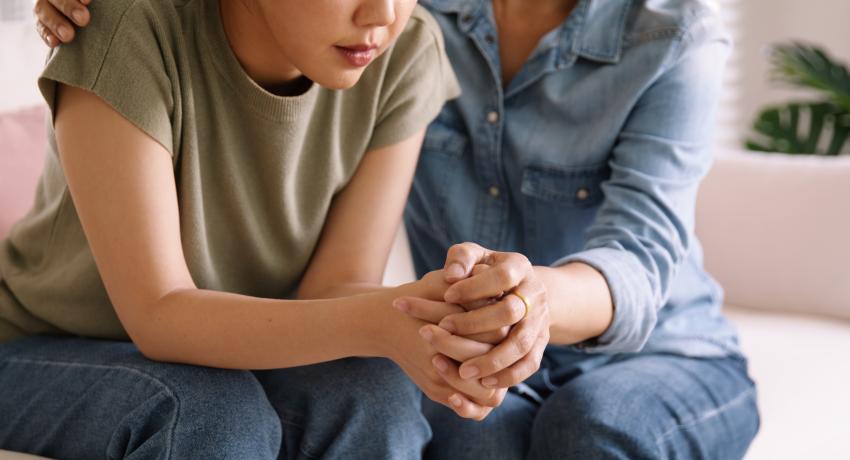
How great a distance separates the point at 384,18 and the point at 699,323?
650 millimetres

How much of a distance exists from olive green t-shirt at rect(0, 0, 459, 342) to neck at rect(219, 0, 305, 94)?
0.02 m

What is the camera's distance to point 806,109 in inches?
108

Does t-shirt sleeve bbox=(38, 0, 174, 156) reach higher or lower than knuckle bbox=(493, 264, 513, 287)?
higher

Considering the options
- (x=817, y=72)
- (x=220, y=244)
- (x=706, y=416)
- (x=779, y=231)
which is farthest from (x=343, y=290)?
(x=817, y=72)

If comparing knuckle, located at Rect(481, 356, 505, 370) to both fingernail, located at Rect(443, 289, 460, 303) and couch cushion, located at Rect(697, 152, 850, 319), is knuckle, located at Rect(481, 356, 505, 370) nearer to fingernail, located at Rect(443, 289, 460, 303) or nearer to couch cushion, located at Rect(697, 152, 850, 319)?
fingernail, located at Rect(443, 289, 460, 303)

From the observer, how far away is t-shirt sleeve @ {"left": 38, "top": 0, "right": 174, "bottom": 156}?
3.27ft

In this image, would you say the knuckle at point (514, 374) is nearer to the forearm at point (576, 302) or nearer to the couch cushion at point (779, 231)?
the forearm at point (576, 302)

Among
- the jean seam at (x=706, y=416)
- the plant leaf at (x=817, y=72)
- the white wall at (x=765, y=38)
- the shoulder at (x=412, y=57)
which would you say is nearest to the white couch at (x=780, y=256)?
the jean seam at (x=706, y=416)

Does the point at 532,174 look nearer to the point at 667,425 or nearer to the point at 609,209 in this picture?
the point at 609,209

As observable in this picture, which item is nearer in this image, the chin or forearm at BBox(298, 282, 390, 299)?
the chin

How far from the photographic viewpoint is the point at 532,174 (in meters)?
1.34

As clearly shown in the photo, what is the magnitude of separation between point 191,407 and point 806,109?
2.26 meters

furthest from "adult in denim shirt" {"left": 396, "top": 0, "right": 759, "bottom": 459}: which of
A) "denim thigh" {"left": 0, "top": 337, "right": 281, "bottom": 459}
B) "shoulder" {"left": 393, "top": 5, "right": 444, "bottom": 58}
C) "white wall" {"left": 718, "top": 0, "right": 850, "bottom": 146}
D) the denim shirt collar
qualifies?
"white wall" {"left": 718, "top": 0, "right": 850, "bottom": 146}

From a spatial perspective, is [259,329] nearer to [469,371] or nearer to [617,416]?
[469,371]
